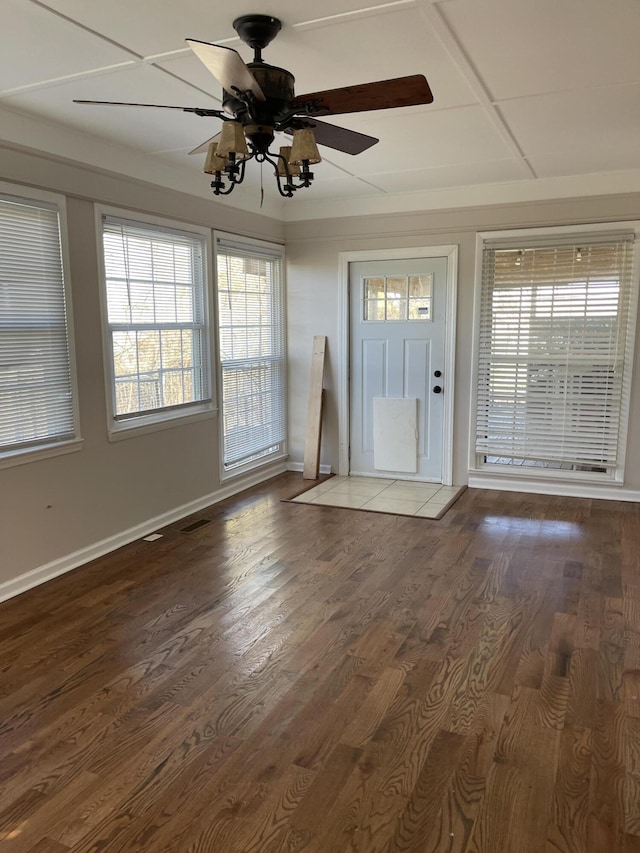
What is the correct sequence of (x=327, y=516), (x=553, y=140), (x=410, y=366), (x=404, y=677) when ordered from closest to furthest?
(x=404, y=677), (x=553, y=140), (x=327, y=516), (x=410, y=366)

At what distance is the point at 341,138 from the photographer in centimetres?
242

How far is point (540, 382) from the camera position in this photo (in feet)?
16.6

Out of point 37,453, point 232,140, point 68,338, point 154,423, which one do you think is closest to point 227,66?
point 232,140

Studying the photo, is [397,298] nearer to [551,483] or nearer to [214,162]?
[551,483]

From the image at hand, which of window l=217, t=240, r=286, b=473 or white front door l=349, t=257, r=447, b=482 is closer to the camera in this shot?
window l=217, t=240, r=286, b=473

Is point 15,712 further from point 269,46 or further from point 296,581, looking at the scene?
point 269,46

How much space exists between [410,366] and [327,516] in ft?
5.45

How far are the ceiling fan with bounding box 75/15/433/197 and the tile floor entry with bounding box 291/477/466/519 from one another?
3032 mm

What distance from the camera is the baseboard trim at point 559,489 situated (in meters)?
4.92

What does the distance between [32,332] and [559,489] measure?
4.11m

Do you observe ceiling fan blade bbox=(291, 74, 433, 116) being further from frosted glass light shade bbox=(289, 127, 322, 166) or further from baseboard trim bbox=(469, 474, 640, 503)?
baseboard trim bbox=(469, 474, 640, 503)

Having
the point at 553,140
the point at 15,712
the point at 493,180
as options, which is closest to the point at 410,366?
the point at 493,180

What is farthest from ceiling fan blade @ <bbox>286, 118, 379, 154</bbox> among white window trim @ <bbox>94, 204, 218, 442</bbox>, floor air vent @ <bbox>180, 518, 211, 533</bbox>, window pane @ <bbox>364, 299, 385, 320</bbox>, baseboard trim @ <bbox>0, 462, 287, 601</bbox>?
window pane @ <bbox>364, 299, 385, 320</bbox>

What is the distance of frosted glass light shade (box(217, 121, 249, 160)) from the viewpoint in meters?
1.97
